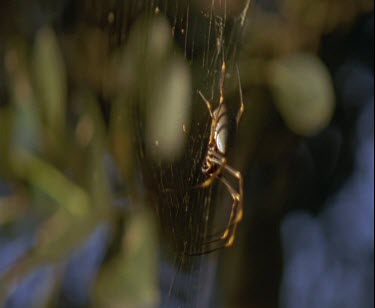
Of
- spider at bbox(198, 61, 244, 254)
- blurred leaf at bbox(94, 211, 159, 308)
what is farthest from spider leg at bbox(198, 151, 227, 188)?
blurred leaf at bbox(94, 211, 159, 308)

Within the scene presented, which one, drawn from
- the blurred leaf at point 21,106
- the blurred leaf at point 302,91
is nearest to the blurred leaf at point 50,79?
the blurred leaf at point 21,106

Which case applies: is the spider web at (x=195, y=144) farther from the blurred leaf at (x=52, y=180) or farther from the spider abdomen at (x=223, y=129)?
the blurred leaf at (x=52, y=180)

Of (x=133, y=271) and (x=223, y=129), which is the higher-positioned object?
(x=223, y=129)

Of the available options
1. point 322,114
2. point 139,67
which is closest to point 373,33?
point 322,114

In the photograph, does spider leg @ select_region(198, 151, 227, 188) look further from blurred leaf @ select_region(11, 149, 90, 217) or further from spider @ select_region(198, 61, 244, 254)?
blurred leaf @ select_region(11, 149, 90, 217)

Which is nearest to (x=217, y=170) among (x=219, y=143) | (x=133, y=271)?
(x=219, y=143)

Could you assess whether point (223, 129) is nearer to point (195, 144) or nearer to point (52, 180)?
point (195, 144)

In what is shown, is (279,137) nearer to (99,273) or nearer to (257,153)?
(257,153)
